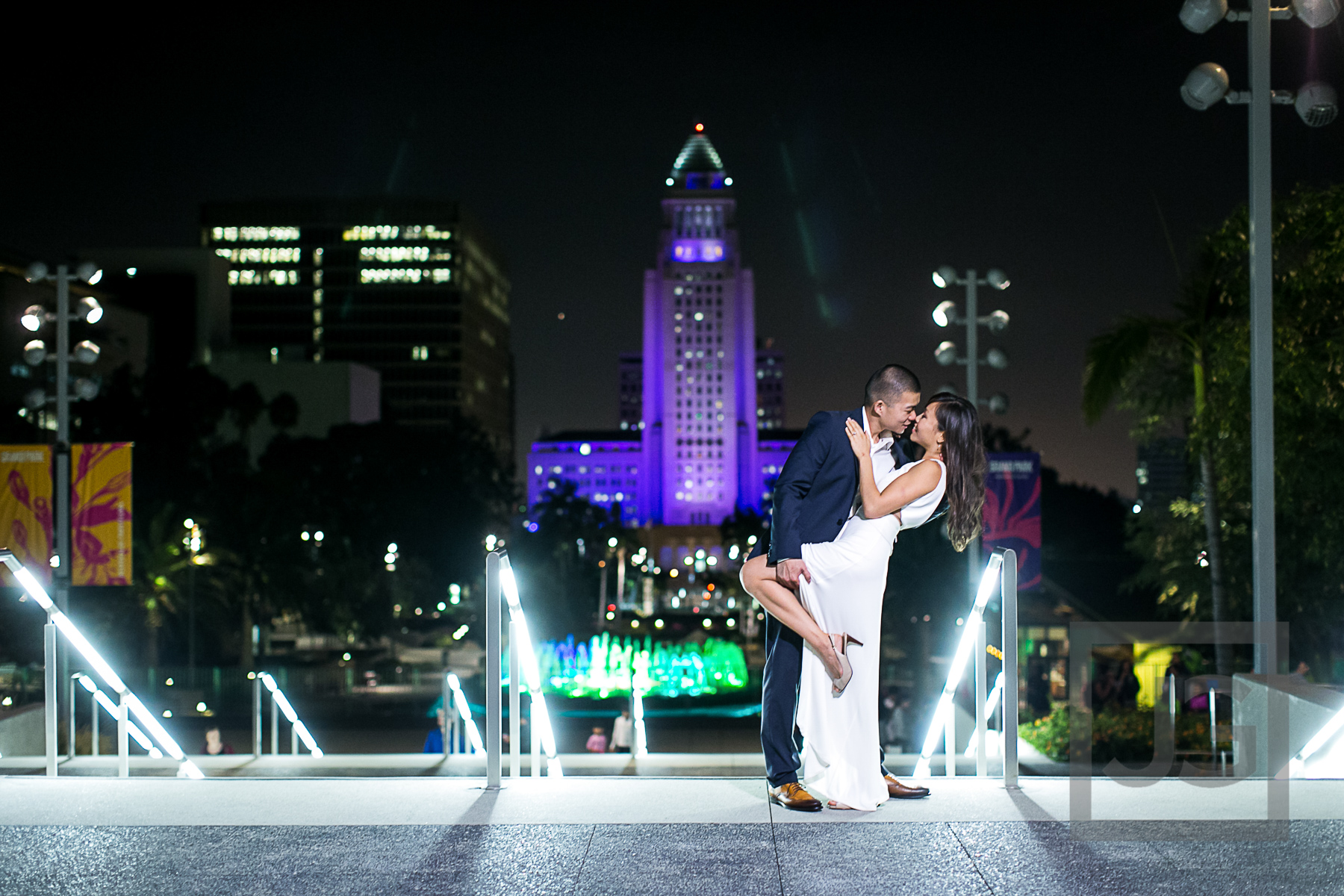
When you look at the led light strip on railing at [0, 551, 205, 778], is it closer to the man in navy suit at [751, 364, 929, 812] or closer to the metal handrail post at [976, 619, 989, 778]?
the man in navy suit at [751, 364, 929, 812]

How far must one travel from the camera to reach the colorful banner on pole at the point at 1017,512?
1516 centimetres

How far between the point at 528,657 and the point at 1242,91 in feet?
23.7

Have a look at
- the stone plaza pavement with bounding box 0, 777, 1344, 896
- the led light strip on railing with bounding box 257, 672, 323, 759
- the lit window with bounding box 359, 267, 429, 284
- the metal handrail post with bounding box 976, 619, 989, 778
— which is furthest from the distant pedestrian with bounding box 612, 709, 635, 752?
the lit window with bounding box 359, 267, 429, 284

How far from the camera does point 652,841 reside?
4.34 metres

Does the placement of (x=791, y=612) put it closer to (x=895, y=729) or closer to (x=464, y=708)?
(x=464, y=708)

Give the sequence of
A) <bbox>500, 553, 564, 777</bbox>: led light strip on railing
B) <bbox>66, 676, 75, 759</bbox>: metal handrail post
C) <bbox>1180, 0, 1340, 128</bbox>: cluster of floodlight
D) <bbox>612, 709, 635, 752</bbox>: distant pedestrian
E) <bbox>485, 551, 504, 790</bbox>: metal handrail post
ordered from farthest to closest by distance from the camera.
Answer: <bbox>612, 709, 635, 752</bbox>: distant pedestrian → <bbox>66, 676, 75, 759</bbox>: metal handrail post → <bbox>1180, 0, 1340, 128</bbox>: cluster of floodlight → <bbox>500, 553, 564, 777</bbox>: led light strip on railing → <bbox>485, 551, 504, 790</bbox>: metal handrail post

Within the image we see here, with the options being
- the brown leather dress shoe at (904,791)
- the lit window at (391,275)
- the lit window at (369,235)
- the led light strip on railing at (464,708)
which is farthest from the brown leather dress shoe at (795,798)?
the lit window at (369,235)

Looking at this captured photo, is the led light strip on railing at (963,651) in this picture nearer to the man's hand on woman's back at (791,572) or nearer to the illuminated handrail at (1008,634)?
the illuminated handrail at (1008,634)

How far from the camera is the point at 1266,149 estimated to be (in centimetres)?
908

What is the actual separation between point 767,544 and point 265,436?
278 ft

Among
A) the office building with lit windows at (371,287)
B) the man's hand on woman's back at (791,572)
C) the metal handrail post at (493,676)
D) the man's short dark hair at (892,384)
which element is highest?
the office building with lit windows at (371,287)

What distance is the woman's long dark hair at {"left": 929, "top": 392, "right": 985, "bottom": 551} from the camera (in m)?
5.04

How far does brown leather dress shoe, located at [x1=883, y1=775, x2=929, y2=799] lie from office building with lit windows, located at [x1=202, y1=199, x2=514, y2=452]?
489 ft

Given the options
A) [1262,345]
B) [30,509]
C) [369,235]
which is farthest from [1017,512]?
[369,235]
